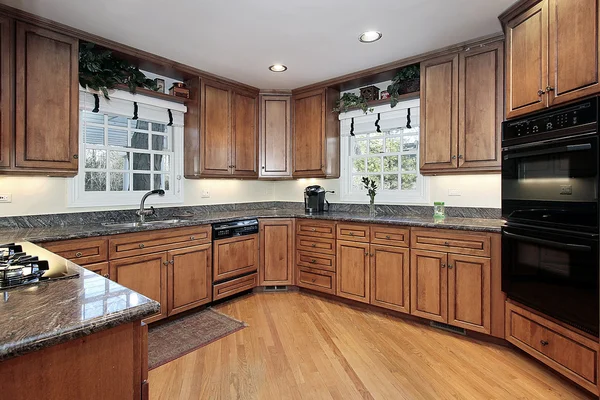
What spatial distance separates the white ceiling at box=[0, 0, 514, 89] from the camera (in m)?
2.33

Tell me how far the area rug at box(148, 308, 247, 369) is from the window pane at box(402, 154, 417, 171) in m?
2.35

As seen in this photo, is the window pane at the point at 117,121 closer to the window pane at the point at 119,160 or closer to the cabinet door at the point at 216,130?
the window pane at the point at 119,160

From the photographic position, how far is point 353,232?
3.33m

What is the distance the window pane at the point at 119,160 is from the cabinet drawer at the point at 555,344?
11.7 ft

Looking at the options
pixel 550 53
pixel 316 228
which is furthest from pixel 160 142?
pixel 550 53

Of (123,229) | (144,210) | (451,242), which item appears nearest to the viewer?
(123,229)

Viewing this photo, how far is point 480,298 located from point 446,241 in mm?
492

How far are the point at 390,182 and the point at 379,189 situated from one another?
15 centimetres

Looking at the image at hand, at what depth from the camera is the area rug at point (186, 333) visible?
2438 millimetres

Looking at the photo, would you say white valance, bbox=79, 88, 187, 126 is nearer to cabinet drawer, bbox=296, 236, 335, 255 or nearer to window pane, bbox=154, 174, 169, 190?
window pane, bbox=154, 174, 169, 190

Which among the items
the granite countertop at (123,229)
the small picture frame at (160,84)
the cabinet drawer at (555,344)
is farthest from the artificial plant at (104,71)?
the cabinet drawer at (555,344)

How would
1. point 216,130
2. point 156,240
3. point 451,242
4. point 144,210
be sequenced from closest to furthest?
point 451,242, point 156,240, point 144,210, point 216,130

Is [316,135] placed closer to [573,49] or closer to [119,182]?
[119,182]

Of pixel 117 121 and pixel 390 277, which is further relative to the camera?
pixel 117 121
